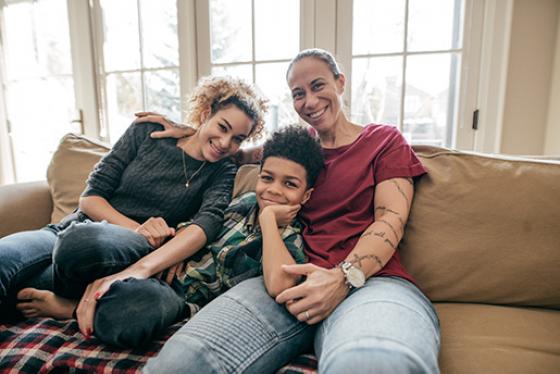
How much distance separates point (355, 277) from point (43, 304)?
751 millimetres

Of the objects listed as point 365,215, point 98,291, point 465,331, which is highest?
point 365,215

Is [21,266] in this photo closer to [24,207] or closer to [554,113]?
[24,207]

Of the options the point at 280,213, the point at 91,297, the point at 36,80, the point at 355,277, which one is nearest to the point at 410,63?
the point at 280,213

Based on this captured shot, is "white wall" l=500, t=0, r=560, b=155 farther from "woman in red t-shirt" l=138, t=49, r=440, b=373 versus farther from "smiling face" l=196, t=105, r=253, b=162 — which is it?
"smiling face" l=196, t=105, r=253, b=162

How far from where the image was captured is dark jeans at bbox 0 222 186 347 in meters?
0.75

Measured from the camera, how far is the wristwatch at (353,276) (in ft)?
2.60

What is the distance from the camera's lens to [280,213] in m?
0.94

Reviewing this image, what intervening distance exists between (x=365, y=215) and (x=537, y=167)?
484 mm

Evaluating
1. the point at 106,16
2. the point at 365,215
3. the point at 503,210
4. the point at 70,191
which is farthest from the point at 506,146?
the point at 106,16

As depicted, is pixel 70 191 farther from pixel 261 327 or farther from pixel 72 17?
pixel 72 17

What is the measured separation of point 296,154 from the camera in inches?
39.2

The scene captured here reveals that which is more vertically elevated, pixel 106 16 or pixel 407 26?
pixel 106 16

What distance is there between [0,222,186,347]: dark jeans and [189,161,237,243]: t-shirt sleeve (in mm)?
162

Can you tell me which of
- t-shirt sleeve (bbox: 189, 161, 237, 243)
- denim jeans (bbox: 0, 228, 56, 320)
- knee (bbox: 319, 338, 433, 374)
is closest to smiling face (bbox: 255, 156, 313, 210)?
t-shirt sleeve (bbox: 189, 161, 237, 243)
